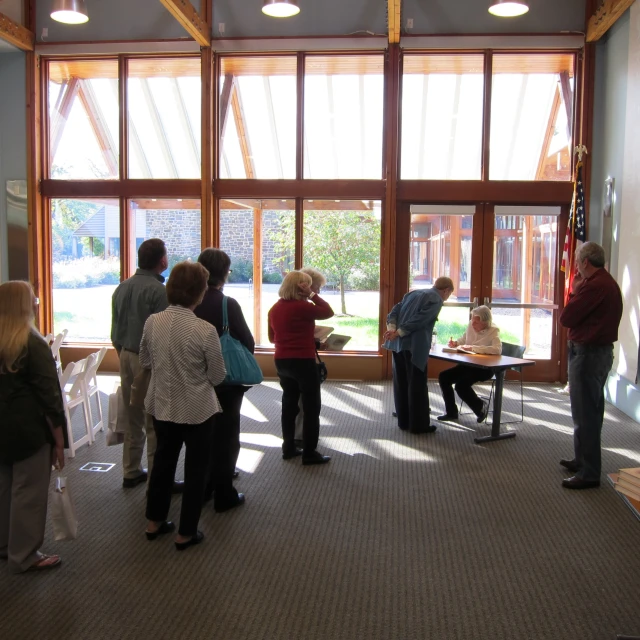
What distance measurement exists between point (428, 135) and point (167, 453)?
645 centimetres

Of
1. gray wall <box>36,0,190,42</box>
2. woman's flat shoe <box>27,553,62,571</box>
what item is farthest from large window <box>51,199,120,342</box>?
woman's flat shoe <box>27,553,62,571</box>

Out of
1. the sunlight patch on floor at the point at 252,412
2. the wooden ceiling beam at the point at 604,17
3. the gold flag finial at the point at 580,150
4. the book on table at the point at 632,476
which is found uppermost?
the wooden ceiling beam at the point at 604,17

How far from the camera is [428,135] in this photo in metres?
8.73

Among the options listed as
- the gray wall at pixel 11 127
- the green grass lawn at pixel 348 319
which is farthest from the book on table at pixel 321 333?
the gray wall at pixel 11 127

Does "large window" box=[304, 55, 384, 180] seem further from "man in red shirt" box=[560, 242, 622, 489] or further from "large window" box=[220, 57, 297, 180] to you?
"man in red shirt" box=[560, 242, 622, 489]

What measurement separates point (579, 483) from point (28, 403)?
12.1 ft

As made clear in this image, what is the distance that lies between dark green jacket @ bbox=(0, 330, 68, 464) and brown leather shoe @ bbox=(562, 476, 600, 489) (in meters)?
3.51

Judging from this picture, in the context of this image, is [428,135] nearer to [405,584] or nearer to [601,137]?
[601,137]

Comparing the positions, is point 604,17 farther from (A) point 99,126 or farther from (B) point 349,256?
(A) point 99,126

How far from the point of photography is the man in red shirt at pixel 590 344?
4.55 metres

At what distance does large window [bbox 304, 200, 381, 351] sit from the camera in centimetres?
886

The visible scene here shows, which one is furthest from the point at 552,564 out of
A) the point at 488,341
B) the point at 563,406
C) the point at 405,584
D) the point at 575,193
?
the point at 575,193

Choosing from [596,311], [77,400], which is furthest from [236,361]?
[596,311]

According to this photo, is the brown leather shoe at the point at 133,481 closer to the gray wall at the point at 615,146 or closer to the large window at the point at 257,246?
the large window at the point at 257,246
